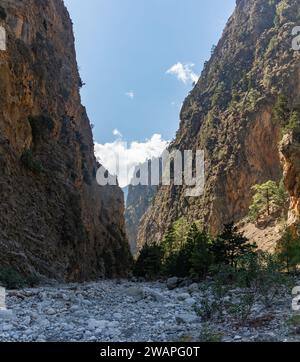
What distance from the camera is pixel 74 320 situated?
380 inches

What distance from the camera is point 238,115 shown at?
267 ft

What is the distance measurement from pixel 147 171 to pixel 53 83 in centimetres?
8694

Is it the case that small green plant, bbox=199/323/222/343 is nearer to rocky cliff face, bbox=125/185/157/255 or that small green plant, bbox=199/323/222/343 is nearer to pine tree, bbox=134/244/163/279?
pine tree, bbox=134/244/163/279

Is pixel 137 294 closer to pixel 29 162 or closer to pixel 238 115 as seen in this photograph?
pixel 29 162

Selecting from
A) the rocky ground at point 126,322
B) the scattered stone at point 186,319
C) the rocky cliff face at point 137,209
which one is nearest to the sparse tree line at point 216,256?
the rocky ground at point 126,322

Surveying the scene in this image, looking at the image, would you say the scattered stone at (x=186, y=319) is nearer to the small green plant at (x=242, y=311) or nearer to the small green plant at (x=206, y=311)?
the small green plant at (x=206, y=311)

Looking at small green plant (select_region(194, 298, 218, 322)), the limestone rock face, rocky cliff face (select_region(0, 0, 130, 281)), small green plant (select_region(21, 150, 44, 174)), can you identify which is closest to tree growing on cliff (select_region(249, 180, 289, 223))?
the limestone rock face

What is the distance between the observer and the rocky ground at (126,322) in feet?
25.7

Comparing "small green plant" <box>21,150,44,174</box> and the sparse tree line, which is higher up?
"small green plant" <box>21,150,44,174</box>

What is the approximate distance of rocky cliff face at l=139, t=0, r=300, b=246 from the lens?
2921 inches

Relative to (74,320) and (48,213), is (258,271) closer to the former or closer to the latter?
(74,320)

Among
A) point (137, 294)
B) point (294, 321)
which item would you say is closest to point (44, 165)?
point (137, 294)

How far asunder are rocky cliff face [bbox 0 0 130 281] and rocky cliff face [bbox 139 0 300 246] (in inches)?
1031

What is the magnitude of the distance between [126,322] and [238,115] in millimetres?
75255
